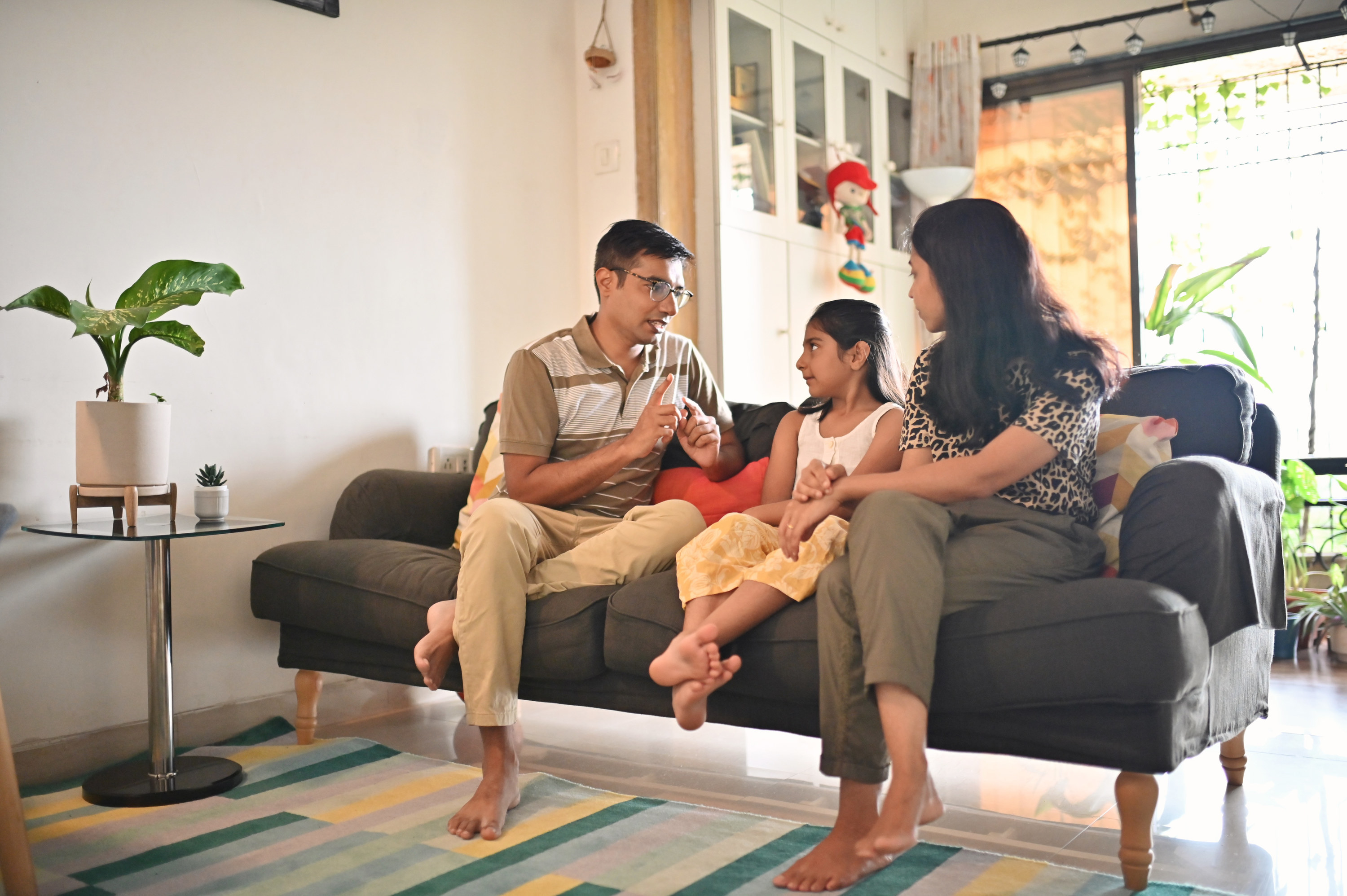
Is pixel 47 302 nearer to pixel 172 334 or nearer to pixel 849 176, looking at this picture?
pixel 172 334

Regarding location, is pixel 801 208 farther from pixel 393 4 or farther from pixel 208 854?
pixel 208 854

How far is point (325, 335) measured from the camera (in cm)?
278

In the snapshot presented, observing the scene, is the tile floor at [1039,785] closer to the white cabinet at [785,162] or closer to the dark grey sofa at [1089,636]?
the dark grey sofa at [1089,636]

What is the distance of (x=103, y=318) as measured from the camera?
2.03m

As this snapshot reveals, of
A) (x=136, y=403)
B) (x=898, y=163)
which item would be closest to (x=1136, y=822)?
(x=136, y=403)

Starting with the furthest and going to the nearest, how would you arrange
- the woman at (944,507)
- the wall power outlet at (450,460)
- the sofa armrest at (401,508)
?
the wall power outlet at (450,460) → the sofa armrest at (401,508) → the woman at (944,507)

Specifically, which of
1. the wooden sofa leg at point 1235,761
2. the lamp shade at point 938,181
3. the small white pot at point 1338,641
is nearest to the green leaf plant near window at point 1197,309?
the small white pot at point 1338,641

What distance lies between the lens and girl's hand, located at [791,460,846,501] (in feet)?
5.79

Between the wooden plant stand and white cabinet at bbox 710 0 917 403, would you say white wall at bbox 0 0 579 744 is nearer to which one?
the wooden plant stand

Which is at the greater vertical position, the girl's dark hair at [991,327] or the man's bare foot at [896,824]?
the girl's dark hair at [991,327]

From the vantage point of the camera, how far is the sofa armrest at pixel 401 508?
263 cm

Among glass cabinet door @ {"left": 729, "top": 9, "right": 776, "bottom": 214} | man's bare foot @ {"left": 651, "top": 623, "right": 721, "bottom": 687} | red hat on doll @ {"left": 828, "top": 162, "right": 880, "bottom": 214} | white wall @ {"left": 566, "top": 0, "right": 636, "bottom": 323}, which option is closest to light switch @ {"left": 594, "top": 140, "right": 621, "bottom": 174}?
white wall @ {"left": 566, "top": 0, "right": 636, "bottom": 323}

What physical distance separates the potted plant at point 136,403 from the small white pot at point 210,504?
0.28 feet

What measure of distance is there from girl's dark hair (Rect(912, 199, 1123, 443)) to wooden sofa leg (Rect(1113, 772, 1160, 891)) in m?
0.55
